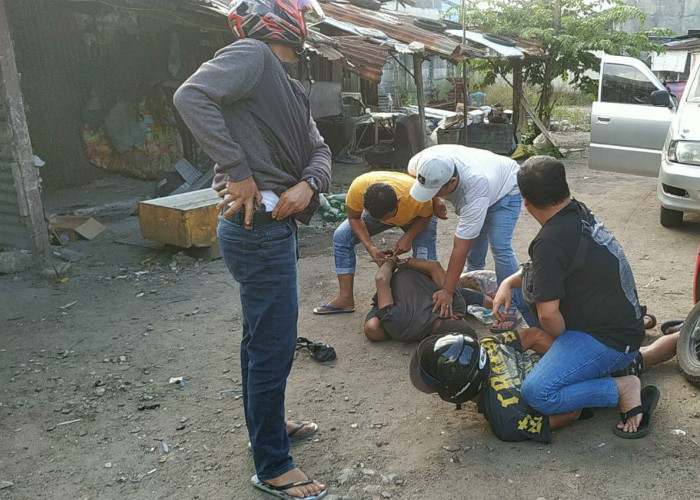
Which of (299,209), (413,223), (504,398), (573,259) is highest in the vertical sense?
(299,209)

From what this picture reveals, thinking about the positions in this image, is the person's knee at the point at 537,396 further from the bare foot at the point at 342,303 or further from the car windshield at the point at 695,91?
the car windshield at the point at 695,91

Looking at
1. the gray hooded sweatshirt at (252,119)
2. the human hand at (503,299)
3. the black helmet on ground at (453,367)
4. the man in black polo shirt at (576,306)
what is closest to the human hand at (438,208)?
the human hand at (503,299)

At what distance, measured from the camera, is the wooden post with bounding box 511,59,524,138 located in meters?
13.9

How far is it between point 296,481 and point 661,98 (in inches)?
253

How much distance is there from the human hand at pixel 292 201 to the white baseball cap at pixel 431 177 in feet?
5.01

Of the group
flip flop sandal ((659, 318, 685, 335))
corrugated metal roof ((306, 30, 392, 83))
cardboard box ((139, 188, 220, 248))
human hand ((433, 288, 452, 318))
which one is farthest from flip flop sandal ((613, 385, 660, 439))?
corrugated metal roof ((306, 30, 392, 83))

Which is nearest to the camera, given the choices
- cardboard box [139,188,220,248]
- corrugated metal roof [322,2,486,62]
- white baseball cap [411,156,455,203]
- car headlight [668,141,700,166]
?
white baseball cap [411,156,455,203]

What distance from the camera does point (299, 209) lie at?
236 cm

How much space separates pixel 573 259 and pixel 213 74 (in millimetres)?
1774

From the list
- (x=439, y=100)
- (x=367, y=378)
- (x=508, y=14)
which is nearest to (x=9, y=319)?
(x=367, y=378)

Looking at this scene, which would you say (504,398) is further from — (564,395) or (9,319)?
(9,319)

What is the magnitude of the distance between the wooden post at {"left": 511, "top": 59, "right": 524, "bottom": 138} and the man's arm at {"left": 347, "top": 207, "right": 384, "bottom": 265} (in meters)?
10.1

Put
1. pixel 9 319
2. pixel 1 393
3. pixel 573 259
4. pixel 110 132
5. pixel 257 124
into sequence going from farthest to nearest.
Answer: pixel 110 132
pixel 9 319
pixel 1 393
pixel 573 259
pixel 257 124

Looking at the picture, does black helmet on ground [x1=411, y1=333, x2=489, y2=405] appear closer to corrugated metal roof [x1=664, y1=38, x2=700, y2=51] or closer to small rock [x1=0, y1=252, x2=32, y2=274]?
small rock [x1=0, y1=252, x2=32, y2=274]
